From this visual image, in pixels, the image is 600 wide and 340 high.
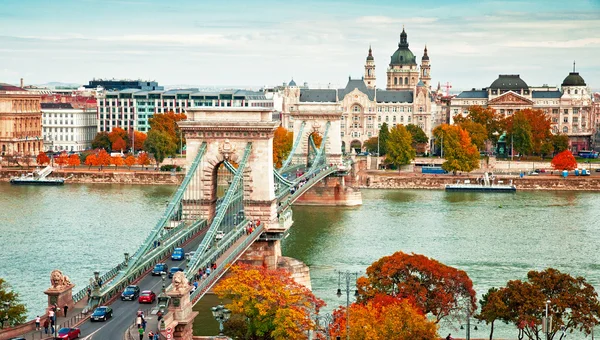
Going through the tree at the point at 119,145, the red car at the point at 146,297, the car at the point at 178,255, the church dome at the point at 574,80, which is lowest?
the red car at the point at 146,297

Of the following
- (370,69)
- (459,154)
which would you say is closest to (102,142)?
(459,154)

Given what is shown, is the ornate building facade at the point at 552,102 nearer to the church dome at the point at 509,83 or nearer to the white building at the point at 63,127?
the church dome at the point at 509,83

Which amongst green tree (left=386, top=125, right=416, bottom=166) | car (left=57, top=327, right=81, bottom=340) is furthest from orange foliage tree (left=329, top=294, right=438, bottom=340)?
green tree (left=386, top=125, right=416, bottom=166)

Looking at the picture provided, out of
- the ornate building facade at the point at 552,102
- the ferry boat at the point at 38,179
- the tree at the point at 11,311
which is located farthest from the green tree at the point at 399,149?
the tree at the point at 11,311

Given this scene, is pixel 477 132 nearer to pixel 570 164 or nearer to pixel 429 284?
pixel 570 164

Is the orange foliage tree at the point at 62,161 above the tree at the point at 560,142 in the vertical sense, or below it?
below

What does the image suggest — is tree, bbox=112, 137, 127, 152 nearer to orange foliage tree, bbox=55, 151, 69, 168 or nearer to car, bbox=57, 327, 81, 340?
orange foliage tree, bbox=55, 151, 69, 168

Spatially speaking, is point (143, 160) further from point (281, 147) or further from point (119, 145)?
point (281, 147)
